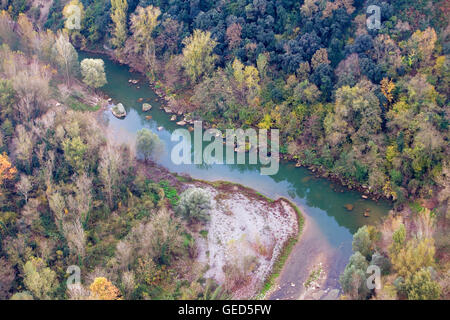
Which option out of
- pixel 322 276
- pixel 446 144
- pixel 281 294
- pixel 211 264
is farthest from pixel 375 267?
pixel 446 144

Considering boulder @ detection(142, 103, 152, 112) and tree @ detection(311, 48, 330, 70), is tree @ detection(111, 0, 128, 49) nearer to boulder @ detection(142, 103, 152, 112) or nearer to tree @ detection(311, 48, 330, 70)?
boulder @ detection(142, 103, 152, 112)

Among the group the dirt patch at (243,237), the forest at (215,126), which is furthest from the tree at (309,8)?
the dirt patch at (243,237)

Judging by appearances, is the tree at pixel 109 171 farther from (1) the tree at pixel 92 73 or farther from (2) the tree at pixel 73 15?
(2) the tree at pixel 73 15

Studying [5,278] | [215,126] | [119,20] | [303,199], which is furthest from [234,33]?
[5,278]

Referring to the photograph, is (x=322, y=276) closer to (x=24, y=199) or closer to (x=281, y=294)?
(x=281, y=294)

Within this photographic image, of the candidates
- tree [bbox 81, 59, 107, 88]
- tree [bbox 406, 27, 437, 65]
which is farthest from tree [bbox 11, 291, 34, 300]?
tree [bbox 406, 27, 437, 65]
